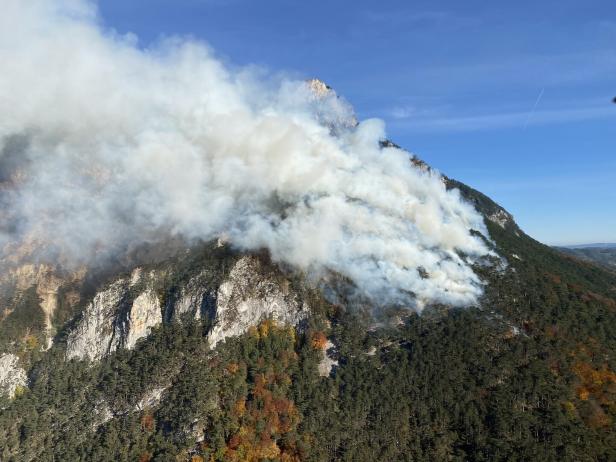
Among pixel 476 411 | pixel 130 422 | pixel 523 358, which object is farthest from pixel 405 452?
pixel 130 422

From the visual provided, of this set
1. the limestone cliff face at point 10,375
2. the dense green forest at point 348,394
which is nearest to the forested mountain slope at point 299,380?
the dense green forest at point 348,394

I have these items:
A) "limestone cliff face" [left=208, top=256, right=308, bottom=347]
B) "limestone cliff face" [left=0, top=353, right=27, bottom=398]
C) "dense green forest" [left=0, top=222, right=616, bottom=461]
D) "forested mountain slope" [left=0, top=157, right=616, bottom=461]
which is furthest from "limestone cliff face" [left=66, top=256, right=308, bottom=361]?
"limestone cliff face" [left=0, top=353, right=27, bottom=398]

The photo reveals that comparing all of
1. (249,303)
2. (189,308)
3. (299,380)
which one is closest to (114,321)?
(189,308)

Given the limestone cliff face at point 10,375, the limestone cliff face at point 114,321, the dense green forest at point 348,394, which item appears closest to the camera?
the dense green forest at point 348,394

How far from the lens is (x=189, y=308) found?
191m

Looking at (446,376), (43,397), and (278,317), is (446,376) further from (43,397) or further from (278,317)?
(43,397)

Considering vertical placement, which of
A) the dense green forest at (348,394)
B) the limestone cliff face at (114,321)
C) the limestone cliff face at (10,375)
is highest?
the limestone cliff face at (114,321)

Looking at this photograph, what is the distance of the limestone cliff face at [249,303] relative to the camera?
603 feet

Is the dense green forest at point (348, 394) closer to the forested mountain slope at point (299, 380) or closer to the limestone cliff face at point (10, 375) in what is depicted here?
the forested mountain slope at point (299, 380)

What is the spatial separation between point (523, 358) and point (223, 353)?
107 m

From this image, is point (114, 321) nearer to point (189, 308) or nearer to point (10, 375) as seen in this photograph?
point (189, 308)

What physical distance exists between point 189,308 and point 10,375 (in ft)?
233

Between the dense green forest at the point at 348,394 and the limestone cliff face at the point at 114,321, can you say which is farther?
the limestone cliff face at the point at 114,321

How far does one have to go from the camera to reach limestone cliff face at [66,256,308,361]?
7318 inches
